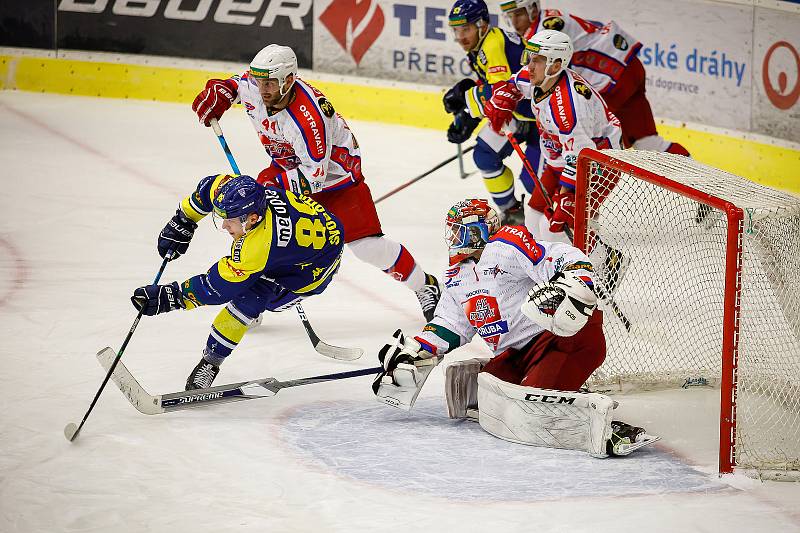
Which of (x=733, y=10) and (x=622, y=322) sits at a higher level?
(x=733, y=10)

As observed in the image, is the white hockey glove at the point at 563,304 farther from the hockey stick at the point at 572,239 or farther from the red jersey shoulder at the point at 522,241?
the hockey stick at the point at 572,239

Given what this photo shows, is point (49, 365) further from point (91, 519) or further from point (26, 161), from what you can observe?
point (26, 161)

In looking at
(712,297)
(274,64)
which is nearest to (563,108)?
(712,297)

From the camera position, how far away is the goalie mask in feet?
13.8

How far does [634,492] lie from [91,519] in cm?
147

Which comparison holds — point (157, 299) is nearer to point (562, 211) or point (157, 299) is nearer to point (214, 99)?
point (214, 99)

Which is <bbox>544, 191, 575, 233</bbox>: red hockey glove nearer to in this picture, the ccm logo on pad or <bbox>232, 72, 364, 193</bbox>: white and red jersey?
<bbox>232, 72, 364, 193</bbox>: white and red jersey

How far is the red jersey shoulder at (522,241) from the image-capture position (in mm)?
4098

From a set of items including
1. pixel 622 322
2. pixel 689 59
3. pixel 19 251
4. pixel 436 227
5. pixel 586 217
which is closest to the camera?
pixel 586 217

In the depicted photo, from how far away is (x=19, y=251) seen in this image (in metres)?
6.24

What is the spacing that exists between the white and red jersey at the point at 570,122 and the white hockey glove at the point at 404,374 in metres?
1.39

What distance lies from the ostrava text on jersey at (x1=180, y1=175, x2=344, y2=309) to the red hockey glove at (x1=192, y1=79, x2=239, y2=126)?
2.42 feet

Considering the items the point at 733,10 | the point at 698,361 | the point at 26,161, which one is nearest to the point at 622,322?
the point at 698,361

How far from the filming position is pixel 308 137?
5.12 metres
